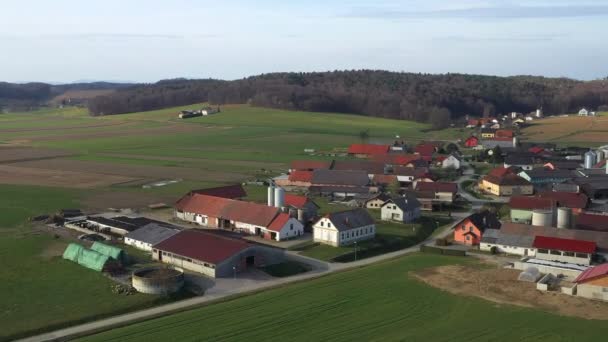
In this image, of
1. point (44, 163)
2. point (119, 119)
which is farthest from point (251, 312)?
point (119, 119)

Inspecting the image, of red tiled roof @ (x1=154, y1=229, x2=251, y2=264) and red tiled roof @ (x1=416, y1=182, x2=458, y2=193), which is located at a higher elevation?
red tiled roof @ (x1=416, y1=182, x2=458, y2=193)

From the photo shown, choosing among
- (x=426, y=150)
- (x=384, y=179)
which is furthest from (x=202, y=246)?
(x=426, y=150)

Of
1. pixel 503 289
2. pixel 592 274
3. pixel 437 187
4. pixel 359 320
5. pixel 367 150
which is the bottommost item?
pixel 503 289

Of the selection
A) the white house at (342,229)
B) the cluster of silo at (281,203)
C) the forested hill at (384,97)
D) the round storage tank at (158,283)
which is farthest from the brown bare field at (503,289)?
the forested hill at (384,97)

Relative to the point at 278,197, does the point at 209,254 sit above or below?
below

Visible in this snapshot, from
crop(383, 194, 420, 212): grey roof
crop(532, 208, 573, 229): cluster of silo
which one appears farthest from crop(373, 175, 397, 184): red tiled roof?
crop(532, 208, 573, 229): cluster of silo

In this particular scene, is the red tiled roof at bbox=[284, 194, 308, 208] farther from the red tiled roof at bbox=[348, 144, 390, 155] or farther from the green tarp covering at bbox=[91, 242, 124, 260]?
the red tiled roof at bbox=[348, 144, 390, 155]

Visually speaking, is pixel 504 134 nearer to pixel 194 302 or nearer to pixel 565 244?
pixel 565 244

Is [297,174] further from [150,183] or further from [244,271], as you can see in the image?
[244,271]
